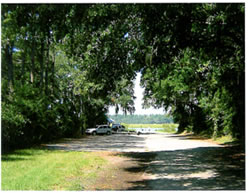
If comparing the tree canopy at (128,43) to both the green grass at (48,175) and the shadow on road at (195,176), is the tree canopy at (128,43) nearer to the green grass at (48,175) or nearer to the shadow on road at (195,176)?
the shadow on road at (195,176)

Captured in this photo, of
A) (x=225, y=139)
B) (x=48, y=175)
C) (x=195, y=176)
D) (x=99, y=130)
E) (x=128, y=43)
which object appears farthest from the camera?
(x=99, y=130)

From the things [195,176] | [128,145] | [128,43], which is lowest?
[128,145]

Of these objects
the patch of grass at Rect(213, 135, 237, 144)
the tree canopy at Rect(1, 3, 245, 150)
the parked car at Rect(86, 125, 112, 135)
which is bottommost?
the parked car at Rect(86, 125, 112, 135)

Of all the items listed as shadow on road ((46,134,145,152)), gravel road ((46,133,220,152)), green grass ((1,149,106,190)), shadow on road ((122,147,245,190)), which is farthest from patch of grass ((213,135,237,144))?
green grass ((1,149,106,190))

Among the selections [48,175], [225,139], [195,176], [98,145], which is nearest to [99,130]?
[98,145]

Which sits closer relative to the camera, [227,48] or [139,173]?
[139,173]

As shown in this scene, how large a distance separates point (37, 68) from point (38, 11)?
28294 millimetres

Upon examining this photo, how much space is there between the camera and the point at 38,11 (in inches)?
295

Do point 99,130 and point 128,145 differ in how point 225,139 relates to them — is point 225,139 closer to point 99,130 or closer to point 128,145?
point 128,145

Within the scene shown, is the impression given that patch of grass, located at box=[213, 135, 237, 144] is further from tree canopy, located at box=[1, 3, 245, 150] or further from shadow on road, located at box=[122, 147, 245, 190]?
shadow on road, located at box=[122, 147, 245, 190]

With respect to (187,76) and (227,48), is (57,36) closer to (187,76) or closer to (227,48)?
(227,48)

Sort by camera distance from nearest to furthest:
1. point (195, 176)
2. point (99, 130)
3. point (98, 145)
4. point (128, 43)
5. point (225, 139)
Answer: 1. point (195, 176)
2. point (128, 43)
3. point (98, 145)
4. point (225, 139)
5. point (99, 130)

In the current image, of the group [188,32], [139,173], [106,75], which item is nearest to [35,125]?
[106,75]

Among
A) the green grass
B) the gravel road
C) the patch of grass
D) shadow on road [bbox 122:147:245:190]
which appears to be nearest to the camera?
shadow on road [bbox 122:147:245:190]
